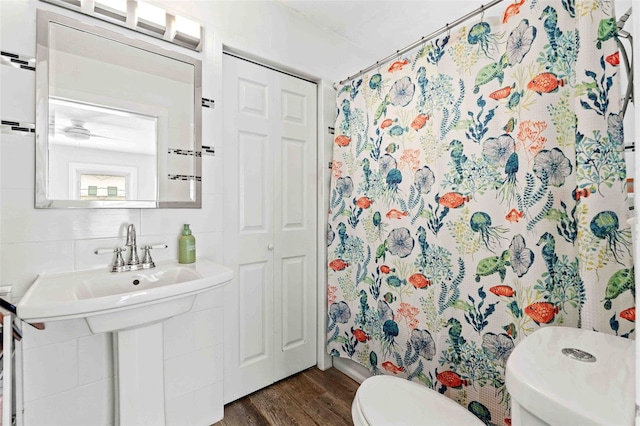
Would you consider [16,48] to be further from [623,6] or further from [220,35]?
[623,6]

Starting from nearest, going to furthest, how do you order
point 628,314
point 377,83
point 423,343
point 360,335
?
1. point 628,314
2. point 423,343
3. point 377,83
4. point 360,335

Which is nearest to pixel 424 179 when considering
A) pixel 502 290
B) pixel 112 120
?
pixel 502 290

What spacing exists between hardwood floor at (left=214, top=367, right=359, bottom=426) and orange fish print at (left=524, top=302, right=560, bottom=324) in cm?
107

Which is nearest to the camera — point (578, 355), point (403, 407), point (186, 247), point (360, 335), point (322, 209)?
point (578, 355)

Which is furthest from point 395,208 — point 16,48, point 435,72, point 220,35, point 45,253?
point 16,48

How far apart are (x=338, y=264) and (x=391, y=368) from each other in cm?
69

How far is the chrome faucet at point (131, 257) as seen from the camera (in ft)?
4.29

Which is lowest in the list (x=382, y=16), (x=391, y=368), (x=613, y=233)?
(x=391, y=368)

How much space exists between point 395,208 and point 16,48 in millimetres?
1775

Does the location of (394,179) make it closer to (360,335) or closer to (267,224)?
(267,224)

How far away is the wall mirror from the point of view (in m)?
1.21

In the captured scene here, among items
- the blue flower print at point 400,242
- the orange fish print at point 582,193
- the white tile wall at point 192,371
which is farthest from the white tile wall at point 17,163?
the orange fish print at point 582,193

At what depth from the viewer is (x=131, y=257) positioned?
135 centimetres

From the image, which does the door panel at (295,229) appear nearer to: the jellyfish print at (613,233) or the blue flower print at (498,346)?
the blue flower print at (498,346)
